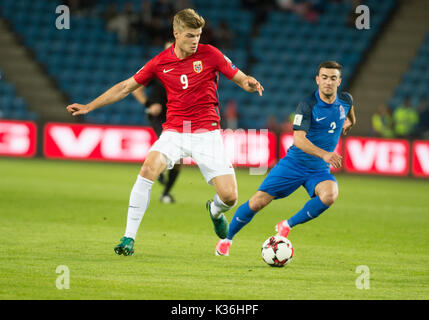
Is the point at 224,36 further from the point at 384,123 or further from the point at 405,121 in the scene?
the point at 405,121

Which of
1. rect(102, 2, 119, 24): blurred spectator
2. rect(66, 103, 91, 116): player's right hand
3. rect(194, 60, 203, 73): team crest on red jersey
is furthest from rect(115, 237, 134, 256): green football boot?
rect(102, 2, 119, 24): blurred spectator

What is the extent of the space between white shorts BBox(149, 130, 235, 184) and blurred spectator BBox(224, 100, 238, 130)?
1334 cm

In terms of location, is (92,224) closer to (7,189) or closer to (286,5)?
(7,189)

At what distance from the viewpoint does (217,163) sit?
7.06 m

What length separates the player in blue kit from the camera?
7402 mm

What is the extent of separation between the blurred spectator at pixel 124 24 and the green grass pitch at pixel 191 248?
993 cm

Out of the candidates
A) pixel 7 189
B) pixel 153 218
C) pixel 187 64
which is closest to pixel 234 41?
pixel 7 189

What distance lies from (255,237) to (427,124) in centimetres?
1195

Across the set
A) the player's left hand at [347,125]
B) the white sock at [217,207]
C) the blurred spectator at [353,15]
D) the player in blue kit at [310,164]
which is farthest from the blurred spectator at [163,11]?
the white sock at [217,207]

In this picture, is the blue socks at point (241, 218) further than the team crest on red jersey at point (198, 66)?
Yes

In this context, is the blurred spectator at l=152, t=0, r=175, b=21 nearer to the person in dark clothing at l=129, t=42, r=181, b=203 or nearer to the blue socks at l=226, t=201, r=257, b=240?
the person in dark clothing at l=129, t=42, r=181, b=203

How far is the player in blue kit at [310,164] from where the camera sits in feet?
24.3

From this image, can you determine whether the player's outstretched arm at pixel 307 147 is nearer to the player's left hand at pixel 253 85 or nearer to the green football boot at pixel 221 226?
the player's left hand at pixel 253 85

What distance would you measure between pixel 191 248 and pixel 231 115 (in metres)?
13.6
